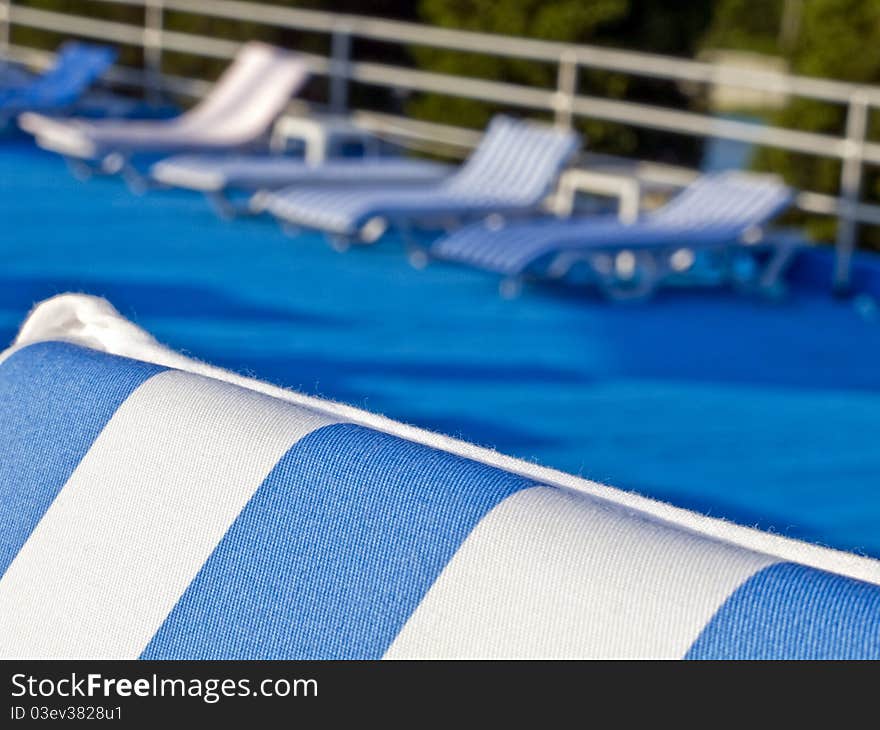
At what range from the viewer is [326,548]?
4.85 feet

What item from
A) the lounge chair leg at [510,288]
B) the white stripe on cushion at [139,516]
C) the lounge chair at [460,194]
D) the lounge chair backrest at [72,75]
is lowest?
the lounge chair backrest at [72,75]

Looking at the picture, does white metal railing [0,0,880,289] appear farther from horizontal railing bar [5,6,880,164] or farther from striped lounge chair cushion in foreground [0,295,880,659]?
striped lounge chair cushion in foreground [0,295,880,659]

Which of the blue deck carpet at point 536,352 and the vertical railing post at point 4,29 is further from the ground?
the blue deck carpet at point 536,352

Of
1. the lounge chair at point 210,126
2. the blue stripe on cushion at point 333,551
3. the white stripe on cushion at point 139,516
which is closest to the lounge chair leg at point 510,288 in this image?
the lounge chair at point 210,126

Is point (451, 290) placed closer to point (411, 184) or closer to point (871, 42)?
point (411, 184)

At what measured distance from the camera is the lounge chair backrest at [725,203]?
8.14 meters

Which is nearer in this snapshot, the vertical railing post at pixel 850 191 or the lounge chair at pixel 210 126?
the vertical railing post at pixel 850 191

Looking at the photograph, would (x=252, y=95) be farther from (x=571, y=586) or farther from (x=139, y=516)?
(x=571, y=586)

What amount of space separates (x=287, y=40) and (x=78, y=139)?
5522mm

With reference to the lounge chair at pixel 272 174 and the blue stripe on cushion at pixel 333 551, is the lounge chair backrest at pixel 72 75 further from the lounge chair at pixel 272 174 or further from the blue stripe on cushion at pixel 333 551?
the blue stripe on cushion at pixel 333 551

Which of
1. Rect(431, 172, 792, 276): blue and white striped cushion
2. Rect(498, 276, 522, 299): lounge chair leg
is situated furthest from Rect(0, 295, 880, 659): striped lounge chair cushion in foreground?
Rect(498, 276, 522, 299): lounge chair leg

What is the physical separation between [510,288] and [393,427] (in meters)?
6.24

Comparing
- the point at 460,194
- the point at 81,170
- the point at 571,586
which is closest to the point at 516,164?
the point at 460,194

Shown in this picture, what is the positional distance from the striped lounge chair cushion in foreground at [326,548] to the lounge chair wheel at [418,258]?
6892mm
